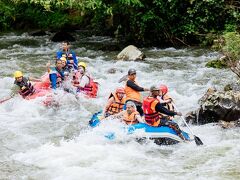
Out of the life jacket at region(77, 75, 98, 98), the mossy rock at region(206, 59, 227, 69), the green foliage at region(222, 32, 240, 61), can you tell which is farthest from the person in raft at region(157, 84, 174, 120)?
the mossy rock at region(206, 59, 227, 69)

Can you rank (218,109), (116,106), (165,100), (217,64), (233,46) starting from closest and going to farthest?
(165,100) → (116,106) → (218,109) → (233,46) → (217,64)

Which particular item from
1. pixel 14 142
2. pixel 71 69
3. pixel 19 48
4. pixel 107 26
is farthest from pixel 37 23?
pixel 14 142

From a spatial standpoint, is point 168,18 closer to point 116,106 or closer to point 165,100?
point 116,106

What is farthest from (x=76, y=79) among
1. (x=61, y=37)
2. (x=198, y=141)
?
(x=61, y=37)

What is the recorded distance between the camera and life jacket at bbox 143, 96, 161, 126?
390 inches

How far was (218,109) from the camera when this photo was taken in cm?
1134

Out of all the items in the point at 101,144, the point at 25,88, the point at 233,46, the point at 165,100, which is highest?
the point at 233,46

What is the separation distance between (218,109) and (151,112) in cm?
212

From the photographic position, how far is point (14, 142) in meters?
10.4

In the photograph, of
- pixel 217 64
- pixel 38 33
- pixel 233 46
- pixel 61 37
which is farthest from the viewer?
pixel 38 33

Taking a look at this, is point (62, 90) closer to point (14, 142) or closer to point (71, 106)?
point (71, 106)

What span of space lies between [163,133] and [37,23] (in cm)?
1909

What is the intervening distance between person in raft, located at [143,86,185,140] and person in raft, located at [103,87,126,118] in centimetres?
110

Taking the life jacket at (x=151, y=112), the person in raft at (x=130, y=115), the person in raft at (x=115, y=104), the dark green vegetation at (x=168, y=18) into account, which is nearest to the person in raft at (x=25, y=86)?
the person in raft at (x=115, y=104)
